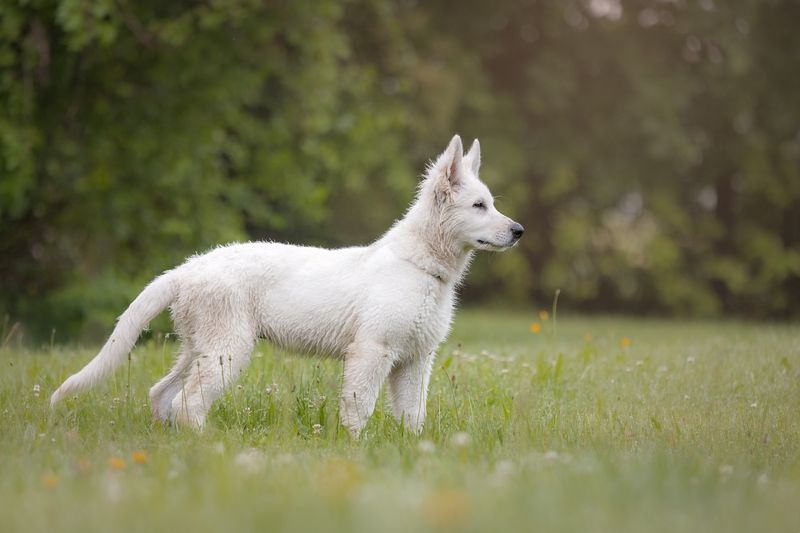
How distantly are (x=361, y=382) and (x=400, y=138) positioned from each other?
46.4 feet

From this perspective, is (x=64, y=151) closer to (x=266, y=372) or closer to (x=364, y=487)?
(x=266, y=372)

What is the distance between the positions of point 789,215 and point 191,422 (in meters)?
20.3

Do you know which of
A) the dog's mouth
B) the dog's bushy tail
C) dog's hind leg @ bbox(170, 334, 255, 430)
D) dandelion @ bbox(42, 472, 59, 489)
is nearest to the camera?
dandelion @ bbox(42, 472, 59, 489)

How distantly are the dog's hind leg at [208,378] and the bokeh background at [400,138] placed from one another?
665cm

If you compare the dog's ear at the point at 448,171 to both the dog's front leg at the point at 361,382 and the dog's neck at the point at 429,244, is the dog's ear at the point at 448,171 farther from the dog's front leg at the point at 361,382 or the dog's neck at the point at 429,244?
the dog's front leg at the point at 361,382

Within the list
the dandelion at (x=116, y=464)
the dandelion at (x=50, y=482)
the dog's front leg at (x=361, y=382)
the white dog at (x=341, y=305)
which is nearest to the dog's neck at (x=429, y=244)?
the white dog at (x=341, y=305)

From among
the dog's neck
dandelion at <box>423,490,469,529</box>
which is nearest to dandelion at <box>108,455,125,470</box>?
dandelion at <box>423,490,469,529</box>

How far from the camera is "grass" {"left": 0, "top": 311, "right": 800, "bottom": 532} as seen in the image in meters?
3.38

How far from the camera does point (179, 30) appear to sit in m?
12.1

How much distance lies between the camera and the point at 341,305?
593cm

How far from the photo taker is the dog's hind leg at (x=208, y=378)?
569 centimetres

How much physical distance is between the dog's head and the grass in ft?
3.54

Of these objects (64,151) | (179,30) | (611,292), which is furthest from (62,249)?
(611,292)

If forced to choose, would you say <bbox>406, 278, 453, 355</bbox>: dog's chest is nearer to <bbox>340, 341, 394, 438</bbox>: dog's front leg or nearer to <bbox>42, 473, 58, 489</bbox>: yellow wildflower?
<bbox>340, 341, 394, 438</bbox>: dog's front leg
